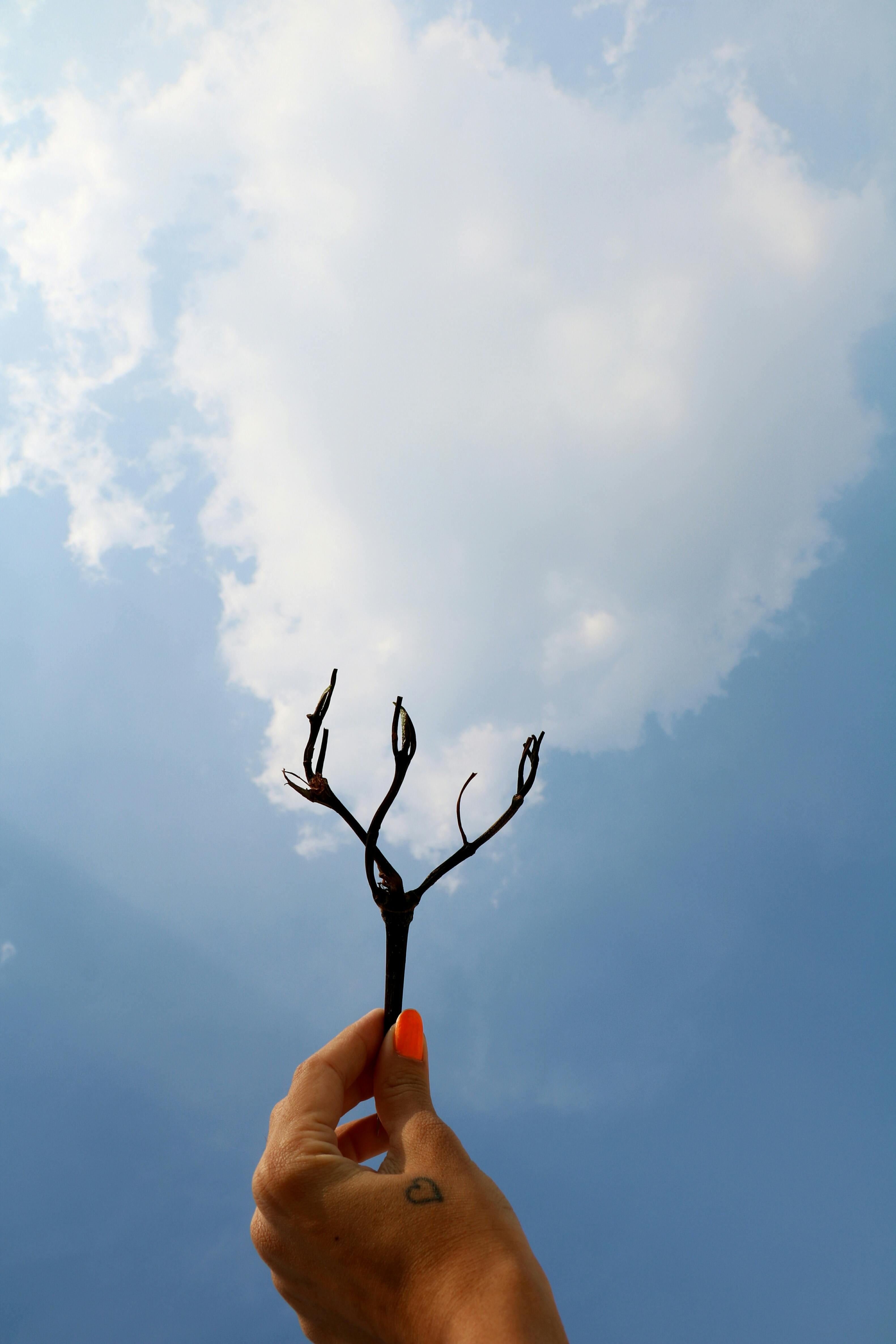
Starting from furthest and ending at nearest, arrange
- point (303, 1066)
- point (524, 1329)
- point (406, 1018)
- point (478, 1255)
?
point (406, 1018) → point (303, 1066) → point (478, 1255) → point (524, 1329)

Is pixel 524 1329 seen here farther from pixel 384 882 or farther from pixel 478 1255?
pixel 384 882

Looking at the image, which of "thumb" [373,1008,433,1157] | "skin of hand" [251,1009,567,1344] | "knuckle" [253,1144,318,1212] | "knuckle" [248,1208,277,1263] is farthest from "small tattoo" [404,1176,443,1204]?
"knuckle" [248,1208,277,1263]

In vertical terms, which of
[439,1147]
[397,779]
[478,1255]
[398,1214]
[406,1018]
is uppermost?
[397,779]

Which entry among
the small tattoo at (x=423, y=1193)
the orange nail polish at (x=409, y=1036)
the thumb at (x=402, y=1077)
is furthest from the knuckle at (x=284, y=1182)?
the orange nail polish at (x=409, y=1036)

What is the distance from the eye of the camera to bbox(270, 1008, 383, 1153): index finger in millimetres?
4191

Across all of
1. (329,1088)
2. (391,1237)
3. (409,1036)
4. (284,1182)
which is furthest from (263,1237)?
(409,1036)

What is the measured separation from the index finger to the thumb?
0.40ft

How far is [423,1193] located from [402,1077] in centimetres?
130

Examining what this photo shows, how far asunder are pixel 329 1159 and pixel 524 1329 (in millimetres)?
1453

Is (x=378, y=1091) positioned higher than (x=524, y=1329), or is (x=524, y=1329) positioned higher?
(x=378, y=1091)

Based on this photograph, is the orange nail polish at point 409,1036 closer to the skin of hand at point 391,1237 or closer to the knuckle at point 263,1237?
the skin of hand at point 391,1237

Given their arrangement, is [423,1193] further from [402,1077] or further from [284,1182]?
[402,1077]

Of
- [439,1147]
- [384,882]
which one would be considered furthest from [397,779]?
[439,1147]

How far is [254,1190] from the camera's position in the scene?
4008 mm
